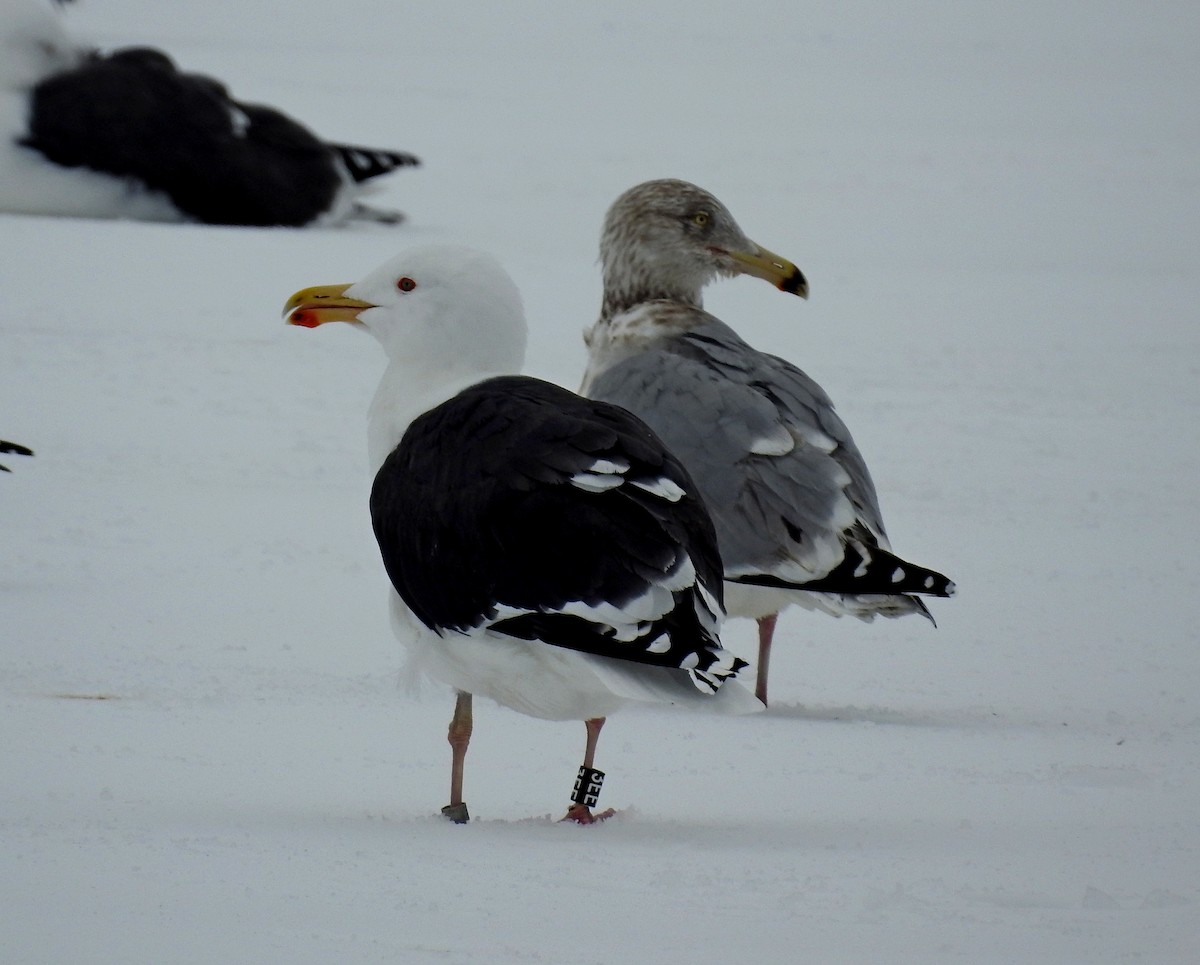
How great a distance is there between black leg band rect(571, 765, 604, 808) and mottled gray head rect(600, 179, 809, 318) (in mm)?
2331

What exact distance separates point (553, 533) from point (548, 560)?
5cm

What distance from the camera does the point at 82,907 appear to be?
2809 mm

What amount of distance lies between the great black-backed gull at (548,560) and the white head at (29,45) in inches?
302

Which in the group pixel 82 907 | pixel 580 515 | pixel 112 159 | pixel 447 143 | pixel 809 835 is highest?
pixel 447 143

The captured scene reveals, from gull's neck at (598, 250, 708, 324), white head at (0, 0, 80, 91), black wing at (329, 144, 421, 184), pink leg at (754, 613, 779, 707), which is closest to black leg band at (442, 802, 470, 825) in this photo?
pink leg at (754, 613, 779, 707)

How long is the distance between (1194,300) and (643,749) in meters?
6.75

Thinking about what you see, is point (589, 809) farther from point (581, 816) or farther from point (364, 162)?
point (364, 162)

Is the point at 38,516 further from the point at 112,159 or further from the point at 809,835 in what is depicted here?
the point at 112,159

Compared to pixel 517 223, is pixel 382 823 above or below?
below

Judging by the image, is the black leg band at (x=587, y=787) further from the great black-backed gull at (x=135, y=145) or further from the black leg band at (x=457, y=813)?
the great black-backed gull at (x=135, y=145)

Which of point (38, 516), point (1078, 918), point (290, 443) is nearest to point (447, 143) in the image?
point (290, 443)

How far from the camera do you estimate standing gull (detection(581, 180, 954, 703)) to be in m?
4.52

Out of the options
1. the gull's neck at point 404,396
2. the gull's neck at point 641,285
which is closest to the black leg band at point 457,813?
the gull's neck at point 404,396

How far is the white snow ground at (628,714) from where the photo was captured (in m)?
2.96
